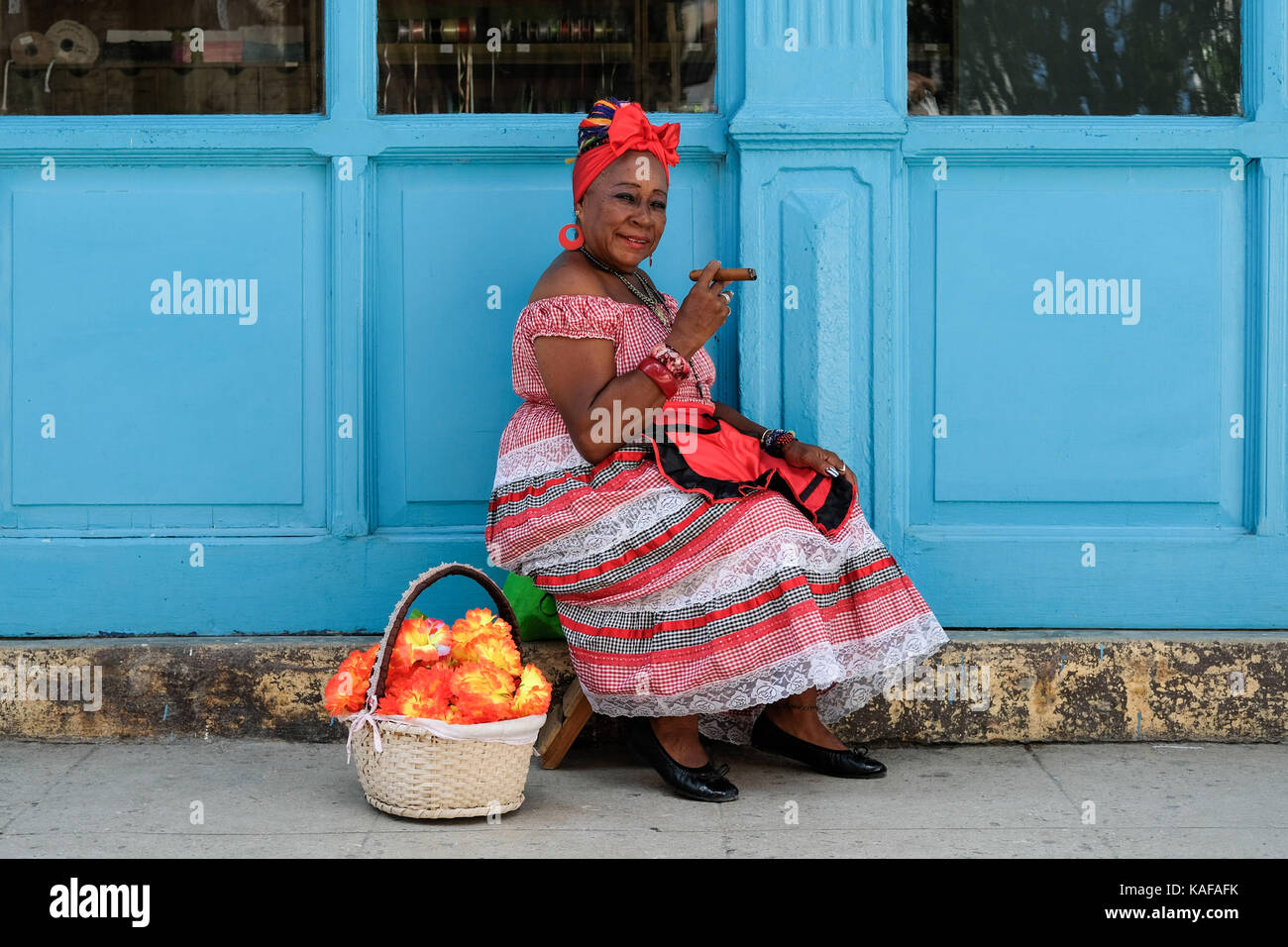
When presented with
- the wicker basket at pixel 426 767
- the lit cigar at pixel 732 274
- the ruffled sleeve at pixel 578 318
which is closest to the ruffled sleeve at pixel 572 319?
the ruffled sleeve at pixel 578 318

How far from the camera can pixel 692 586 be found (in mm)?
3135

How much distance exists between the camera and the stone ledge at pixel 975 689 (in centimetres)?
357

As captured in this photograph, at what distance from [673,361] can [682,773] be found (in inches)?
37.4

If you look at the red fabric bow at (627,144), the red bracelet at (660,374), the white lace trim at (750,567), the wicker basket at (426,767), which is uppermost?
the red fabric bow at (627,144)

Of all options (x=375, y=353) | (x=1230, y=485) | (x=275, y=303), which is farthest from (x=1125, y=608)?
(x=275, y=303)

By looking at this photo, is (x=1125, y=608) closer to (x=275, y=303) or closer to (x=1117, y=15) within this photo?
(x=1117, y=15)

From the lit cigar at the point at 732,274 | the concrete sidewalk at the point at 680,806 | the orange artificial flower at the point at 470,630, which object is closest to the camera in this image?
the concrete sidewalk at the point at 680,806

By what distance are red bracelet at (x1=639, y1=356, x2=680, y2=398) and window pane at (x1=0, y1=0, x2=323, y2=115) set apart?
4.53 feet

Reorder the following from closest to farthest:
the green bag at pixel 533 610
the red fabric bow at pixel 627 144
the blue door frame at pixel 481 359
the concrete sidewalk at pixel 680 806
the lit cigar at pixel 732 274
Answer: the concrete sidewalk at pixel 680 806
the lit cigar at pixel 732 274
the red fabric bow at pixel 627 144
the green bag at pixel 533 610
the blue door frame at pixel 481 359

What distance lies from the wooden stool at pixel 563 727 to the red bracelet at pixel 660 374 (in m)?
0.77

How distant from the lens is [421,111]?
12.4 ft

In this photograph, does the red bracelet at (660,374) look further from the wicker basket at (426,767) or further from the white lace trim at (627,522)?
the wicker basket at (426,767)

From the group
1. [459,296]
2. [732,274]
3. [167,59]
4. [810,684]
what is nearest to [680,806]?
[810,684]

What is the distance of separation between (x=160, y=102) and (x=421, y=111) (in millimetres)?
710
